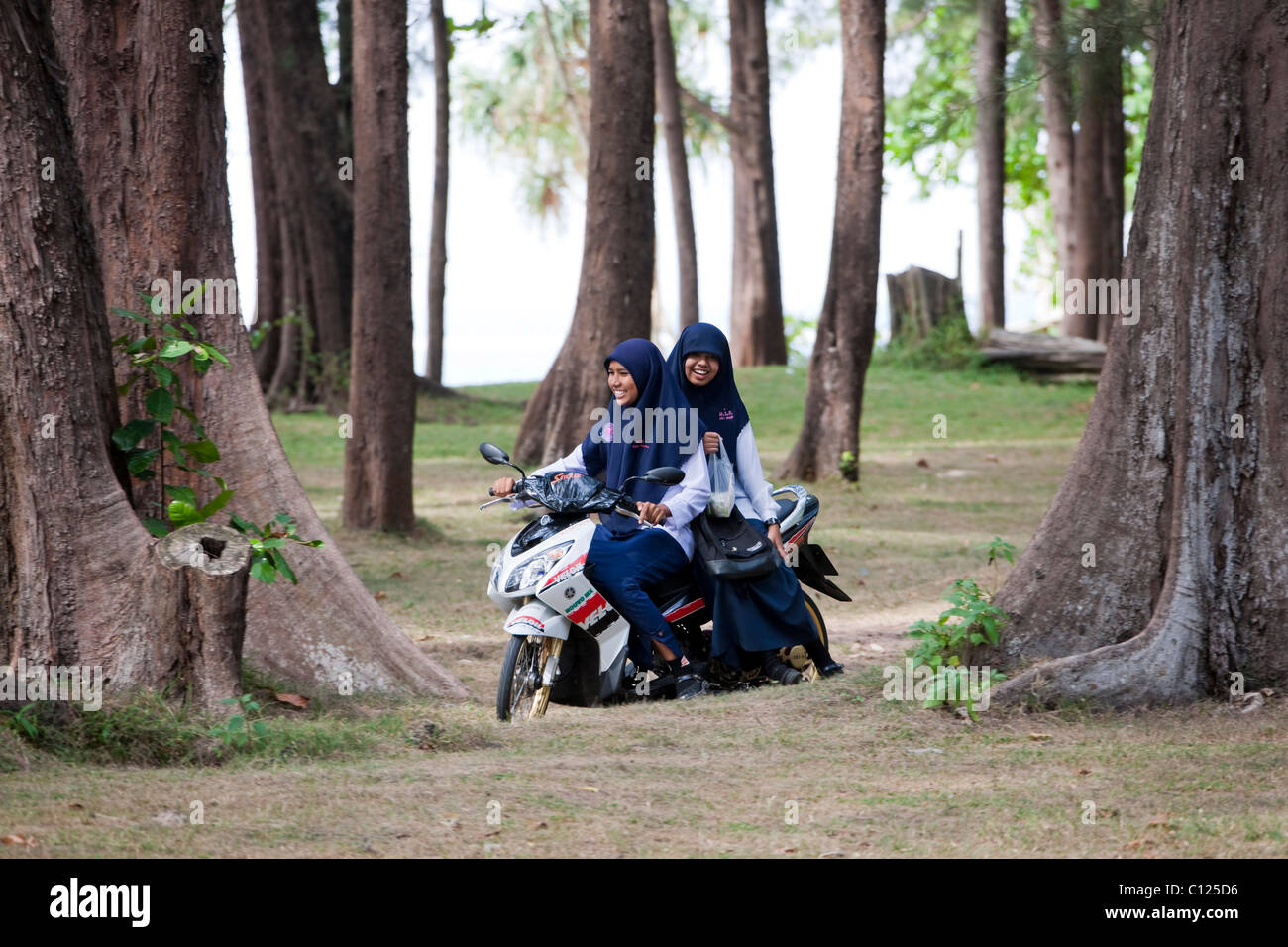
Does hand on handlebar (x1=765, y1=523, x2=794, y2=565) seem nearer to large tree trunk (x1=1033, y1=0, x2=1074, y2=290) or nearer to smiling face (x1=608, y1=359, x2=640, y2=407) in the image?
smiling face (x1=608, y1=359, x2=640, y2=407)

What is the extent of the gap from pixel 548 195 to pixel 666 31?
41.5ft

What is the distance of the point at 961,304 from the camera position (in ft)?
71.5

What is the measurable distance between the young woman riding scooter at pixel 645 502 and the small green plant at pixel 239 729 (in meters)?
1.61

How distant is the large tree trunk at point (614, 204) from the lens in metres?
11.8

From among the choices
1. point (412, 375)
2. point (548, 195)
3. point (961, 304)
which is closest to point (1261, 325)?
point (412, 375)

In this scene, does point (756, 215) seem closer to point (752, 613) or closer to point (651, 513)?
point (752, 613)

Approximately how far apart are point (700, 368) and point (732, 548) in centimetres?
83

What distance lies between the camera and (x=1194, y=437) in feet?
18.9

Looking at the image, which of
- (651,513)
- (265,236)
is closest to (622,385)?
(651,513)

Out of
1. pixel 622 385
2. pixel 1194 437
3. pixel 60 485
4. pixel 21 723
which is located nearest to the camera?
pixel 21 723

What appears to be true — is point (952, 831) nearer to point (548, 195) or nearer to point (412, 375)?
point (412, 375)

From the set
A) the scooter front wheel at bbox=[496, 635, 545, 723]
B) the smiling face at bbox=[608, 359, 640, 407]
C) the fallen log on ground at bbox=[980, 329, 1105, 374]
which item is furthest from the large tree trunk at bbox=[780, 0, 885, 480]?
the scooter front wheel at bbox=[496, 635, 545, 723]

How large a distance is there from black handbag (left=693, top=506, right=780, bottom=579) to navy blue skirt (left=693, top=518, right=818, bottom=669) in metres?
0.08

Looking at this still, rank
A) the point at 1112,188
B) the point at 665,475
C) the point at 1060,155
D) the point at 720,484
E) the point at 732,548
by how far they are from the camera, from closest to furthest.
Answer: the point at 665,475 < the point at 732,548 < the point at 720,484 < the point at 1112,188 < the point at 1060,155
